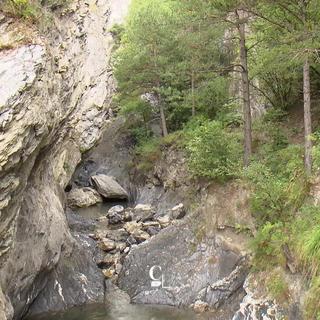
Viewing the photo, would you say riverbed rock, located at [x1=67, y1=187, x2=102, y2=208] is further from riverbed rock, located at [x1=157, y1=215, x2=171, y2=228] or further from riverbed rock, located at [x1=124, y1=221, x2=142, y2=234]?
riverbed rock, located at [x1=157, y1=215, x2=171, y2=228]

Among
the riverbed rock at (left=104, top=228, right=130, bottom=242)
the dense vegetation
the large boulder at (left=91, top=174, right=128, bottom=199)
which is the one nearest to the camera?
the dense vegetation

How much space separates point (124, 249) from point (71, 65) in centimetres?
776

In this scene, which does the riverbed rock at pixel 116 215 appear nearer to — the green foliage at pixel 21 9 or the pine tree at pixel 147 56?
the pine tree at pixel 147 56

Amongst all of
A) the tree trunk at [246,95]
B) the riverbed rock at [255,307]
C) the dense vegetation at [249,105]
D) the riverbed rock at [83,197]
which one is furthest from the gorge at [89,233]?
the riverbed rock at [83,197]

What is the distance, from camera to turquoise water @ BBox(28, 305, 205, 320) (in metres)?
15.4

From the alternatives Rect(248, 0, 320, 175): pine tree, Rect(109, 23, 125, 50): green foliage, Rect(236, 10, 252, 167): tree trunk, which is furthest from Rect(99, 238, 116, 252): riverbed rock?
Rect(109, 23, 125, 50): green foliage

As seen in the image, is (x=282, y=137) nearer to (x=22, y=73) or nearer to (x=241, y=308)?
(x=241, y=308)

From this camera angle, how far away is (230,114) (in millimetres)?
24297

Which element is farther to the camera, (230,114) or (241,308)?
(230,114)

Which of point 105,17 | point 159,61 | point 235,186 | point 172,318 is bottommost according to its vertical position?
point 172,318

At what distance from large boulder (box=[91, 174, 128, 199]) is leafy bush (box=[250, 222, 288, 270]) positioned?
48.6 ft

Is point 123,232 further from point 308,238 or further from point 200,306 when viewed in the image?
point 308,238

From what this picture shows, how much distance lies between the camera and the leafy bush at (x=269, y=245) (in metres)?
14.3

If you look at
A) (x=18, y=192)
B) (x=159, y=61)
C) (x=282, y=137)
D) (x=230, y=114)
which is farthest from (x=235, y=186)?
(x=159, y=61)
